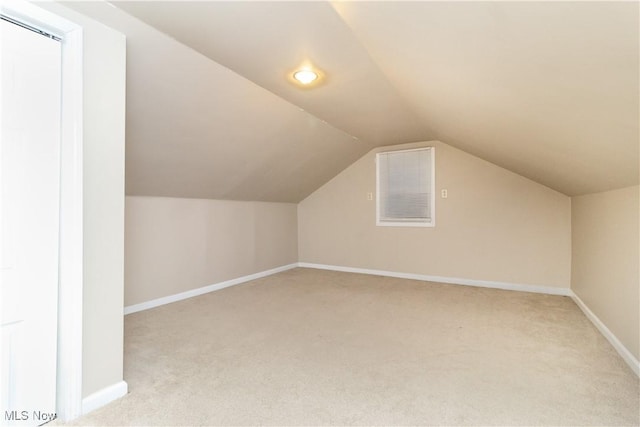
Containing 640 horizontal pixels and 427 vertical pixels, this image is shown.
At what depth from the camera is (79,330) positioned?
5.05 ft

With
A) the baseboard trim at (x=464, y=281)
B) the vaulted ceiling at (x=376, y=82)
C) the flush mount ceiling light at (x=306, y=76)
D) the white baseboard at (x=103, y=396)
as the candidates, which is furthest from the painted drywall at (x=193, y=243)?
the flush mount ceiling light at (x=306, y=76)

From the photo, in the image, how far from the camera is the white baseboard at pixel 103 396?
1583 millimetres

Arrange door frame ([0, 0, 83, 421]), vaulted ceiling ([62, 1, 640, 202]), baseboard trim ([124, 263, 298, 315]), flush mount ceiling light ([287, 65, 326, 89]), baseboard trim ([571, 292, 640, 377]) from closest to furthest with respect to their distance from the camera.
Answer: vaulted ceiling ([62, 1, 640, 202])
door frame ([0, 0, 83, 421])
baseboard trim ([571, 292, 640, 377])
flush mount ceiling light ([287, 65, 326, 89])
baseboard trim ([124, 263, 298, 315])

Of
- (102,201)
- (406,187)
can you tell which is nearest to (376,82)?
(102,201)

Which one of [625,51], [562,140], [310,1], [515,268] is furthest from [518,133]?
[515,268]

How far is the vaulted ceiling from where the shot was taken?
1.14 metres

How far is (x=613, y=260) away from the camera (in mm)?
2420

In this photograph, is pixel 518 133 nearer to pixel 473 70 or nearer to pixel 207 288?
pixel 473 70

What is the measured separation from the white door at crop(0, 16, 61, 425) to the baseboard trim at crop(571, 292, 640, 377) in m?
3.20

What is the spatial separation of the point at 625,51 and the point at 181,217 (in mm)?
3687

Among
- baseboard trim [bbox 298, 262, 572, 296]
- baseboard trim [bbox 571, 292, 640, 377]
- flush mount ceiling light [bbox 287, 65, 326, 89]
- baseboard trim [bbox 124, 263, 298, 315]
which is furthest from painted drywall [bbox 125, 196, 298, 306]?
baseboard trim [bbox 571, 292, 640, 377]

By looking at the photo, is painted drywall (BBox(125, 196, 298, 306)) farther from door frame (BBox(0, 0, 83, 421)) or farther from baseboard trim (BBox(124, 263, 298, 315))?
door frame (BBox(0, 0, 83, 421))

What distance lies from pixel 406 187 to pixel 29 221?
4.23 m

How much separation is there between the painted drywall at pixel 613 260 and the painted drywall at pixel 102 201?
3020 mm
